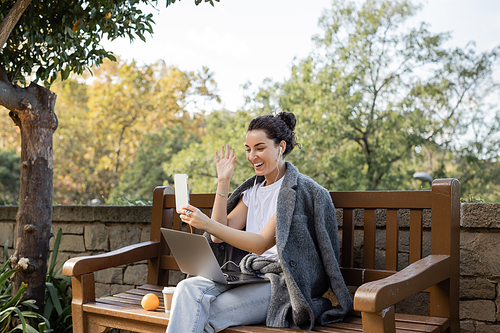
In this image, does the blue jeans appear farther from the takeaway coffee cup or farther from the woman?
the takeaway coffee cup

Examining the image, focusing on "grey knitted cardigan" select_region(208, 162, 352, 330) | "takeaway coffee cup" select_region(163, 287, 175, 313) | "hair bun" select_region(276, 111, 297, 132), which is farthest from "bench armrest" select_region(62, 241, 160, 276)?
"hair bun" select_region(276, 111, 297, 132)

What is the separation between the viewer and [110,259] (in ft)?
8.03

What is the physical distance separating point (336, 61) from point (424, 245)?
10162 millimetres

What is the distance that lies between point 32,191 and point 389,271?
85.4 inches

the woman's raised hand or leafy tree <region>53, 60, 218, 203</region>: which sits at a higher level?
leafy tree <region>53, 60, 218, 203</region>

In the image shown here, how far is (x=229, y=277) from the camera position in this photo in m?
2.07

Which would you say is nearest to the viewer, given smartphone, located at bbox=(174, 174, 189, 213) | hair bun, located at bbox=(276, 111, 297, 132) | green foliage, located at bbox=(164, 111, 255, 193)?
smartphone, located at bbox=(174, 174, 189, 213)

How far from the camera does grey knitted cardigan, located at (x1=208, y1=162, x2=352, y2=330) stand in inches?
76.4

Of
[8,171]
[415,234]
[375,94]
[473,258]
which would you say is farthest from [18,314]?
[8,171]

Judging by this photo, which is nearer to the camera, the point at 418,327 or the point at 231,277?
the point at 418,327

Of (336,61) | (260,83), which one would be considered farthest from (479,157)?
(260,83)

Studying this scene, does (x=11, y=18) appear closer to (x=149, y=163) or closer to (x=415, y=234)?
(x=415, y=234)

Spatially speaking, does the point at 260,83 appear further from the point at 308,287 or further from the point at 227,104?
the point at 308,287

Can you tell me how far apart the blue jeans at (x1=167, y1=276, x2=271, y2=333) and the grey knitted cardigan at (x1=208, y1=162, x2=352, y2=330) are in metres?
0.07
